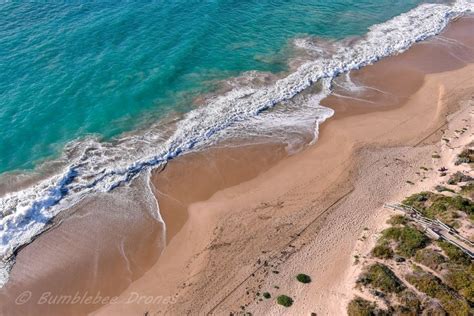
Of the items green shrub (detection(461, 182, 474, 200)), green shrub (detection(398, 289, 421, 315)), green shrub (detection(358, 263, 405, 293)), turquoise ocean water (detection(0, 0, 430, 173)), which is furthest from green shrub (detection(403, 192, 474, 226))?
turquoise ocean water (detection(0, 0, 430, 173))

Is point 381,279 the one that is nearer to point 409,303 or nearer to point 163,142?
point 409,303

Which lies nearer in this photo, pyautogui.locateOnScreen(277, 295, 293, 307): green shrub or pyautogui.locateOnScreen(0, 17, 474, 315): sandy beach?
pyautogui.locateOnScreen(277, 295, 293, 307): green shrub

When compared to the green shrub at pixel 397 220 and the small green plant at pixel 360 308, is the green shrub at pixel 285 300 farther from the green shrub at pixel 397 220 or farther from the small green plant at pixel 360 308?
the green shrub at pixel 397 220

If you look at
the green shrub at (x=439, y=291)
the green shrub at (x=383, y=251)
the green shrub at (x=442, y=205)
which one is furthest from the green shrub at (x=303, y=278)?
the green shrub at (x=442, y=205)

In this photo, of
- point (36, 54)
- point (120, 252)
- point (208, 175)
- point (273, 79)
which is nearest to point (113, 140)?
point (208, 175)

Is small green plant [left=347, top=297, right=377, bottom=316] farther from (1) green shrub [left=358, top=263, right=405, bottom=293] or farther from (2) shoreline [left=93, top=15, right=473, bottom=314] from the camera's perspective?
(2) shoreline [left=93, top=15, right=473, bottom=314]

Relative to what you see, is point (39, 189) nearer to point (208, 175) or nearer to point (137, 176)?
point (137, 176)
